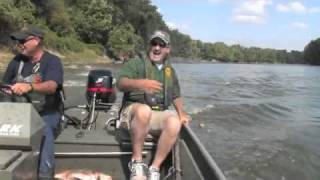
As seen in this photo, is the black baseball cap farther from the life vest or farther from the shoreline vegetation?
the shoreline vegetation

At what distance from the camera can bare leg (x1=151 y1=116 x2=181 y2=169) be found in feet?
16.2

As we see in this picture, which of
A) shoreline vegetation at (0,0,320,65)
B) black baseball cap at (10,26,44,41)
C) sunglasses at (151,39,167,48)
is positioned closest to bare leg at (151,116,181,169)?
sunglasses at (151,39,167,48)

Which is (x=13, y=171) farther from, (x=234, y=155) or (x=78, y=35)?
(x=78, y=35)

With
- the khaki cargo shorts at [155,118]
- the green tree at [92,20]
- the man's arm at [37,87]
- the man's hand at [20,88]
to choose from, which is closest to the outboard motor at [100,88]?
the khaki cargo shorts at [155,118]

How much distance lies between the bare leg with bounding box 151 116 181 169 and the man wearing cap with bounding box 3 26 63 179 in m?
0.95

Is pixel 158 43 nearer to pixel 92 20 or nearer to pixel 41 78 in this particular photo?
pixel 41 78

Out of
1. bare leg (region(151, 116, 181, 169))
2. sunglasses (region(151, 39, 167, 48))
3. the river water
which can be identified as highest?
sunglasses (region(151, 39, 167, 48))

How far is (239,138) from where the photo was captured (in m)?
11.6

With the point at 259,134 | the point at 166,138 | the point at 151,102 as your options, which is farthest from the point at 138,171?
the point at 259,134

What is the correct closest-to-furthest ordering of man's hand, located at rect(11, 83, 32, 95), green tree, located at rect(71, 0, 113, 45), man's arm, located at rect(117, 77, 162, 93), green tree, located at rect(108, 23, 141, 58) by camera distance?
man's hand, located at rect(11, 83, 32, 95) < man's arm, located at rect(117, 77, 162, 93) < green tree, located at rect(71, 0, 113, 45) < green tree, located at rect(108, 23, 141, 58)

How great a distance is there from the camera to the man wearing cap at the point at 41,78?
15.7 ft

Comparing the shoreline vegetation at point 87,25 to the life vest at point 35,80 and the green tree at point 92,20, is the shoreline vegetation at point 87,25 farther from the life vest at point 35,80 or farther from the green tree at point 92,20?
the life vest at point 35,80

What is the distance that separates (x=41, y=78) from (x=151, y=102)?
3.50 feet

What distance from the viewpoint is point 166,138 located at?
4.96 metres
